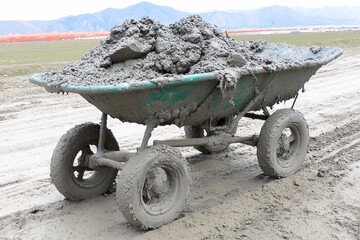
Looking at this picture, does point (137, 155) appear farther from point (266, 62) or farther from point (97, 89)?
point (266, 62)

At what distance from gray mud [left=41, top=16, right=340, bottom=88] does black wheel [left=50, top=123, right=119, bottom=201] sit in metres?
0.60

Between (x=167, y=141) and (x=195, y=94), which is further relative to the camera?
(x=167, y=141)

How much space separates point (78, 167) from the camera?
167 inches

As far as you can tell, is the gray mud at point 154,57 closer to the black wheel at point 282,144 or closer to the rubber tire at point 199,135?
the black wheel at point 282,144

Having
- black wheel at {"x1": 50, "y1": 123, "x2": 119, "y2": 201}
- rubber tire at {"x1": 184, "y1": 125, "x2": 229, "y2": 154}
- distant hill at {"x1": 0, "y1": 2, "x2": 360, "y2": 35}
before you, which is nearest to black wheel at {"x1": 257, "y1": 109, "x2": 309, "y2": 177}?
rubber tire at {"x1": 184, "y1": 125, "x2": 229, "y2": 154}

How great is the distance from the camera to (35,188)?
Answer: 455 cm

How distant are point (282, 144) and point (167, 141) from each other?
4.26 ft

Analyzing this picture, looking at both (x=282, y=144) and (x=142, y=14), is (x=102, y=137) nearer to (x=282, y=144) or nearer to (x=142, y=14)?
(x=282, y=144)

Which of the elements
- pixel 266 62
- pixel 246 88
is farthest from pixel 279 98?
pixel 246 88

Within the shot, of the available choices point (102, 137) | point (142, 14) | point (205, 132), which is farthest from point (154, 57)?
point (142, 14)

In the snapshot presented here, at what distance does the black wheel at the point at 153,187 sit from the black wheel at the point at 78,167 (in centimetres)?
80

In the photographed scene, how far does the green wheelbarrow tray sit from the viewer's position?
11.0ft

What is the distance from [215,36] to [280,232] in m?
1.89

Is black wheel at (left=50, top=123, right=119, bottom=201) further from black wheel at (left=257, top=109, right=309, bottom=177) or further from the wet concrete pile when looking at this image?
black wheel at (left=257, top=109, right=309, bottom=177)
